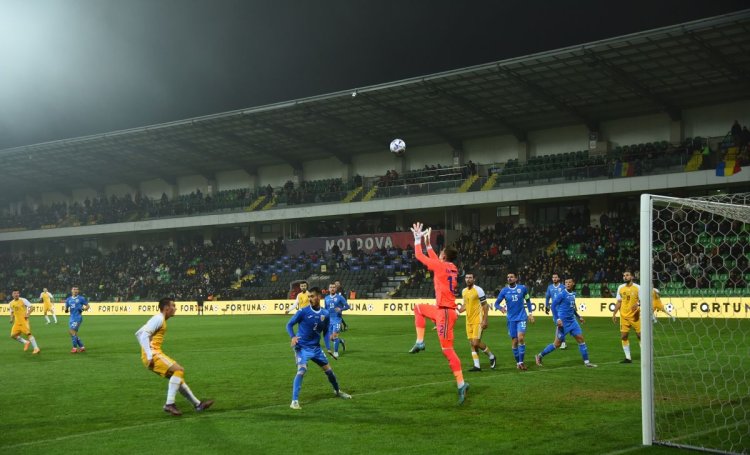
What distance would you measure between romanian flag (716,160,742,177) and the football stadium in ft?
0.54

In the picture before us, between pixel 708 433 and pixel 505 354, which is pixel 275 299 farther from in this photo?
pixel 708 433

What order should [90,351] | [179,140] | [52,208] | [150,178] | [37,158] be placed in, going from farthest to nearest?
[52,208]
[150,178]
[37,158]
[179,140]
[90,351]

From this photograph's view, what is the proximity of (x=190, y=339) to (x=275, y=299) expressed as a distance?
2317cm

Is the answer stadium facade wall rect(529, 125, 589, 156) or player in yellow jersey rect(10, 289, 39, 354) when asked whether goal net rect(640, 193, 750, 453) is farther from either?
stadium facade wall rect(529, 125, 589, 156)

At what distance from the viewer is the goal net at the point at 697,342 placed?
31.6ft

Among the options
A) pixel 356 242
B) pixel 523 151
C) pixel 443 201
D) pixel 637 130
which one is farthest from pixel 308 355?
pixel 356 242

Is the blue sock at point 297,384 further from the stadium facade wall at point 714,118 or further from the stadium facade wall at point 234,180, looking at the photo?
the stadium facade wall at point 234,180

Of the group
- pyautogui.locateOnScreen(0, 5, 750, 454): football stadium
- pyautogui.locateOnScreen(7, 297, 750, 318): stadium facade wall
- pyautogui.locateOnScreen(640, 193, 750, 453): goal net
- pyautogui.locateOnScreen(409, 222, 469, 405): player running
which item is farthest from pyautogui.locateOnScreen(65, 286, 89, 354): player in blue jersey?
pyautogui.locateOnScreen(640, 193, 750, 453): goal net

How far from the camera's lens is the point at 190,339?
28.6 m

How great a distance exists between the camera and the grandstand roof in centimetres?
3834

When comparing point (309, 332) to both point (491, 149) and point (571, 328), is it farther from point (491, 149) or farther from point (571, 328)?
point (491, 149)

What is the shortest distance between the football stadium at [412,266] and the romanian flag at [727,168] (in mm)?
165

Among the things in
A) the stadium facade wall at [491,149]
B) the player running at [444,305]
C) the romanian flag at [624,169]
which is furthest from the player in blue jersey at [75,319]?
the stadium facade wall at [491,149]

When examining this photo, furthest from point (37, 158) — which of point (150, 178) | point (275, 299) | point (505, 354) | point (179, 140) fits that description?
point (505, 354)
